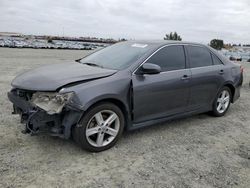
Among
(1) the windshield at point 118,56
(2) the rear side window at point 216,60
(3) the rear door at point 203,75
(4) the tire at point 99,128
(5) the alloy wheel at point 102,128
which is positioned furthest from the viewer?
(2) the rear side window at point 216,60

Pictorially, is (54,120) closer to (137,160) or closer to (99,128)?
(99,128)

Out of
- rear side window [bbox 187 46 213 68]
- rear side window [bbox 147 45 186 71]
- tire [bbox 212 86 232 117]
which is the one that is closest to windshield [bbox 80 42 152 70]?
rear side window [bbox 147 45 186 71]

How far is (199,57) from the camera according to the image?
5668 millimetres

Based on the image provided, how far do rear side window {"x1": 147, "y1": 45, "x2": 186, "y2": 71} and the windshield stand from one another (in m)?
0.21

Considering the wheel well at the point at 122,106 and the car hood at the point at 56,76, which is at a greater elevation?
the car hood at the point at 56,76

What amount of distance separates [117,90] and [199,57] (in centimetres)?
225

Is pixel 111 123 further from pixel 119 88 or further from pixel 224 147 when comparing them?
pixel 224 147

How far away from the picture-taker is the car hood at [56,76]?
12.9 ft

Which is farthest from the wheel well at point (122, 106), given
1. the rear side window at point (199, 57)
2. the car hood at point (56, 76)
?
the rear side window at point (199, 57)

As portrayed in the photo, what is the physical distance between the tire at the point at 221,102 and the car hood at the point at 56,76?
2719 mm

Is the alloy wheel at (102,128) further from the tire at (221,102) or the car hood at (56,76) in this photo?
the tire at (221,102)

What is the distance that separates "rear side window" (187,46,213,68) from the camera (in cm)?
547

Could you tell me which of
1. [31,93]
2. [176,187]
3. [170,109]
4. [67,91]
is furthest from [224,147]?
[31,93]

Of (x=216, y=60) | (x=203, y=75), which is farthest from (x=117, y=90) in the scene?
(x=216, y=60)
